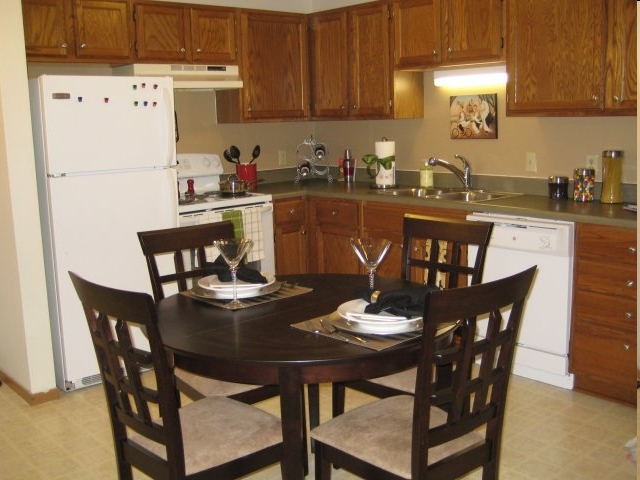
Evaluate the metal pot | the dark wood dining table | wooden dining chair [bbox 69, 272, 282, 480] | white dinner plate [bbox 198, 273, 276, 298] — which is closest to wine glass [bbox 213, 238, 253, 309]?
white dinner plate [bbox 198, 273, 276, 298]

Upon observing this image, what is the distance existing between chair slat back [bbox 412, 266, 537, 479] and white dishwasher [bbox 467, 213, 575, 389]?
1.55 m

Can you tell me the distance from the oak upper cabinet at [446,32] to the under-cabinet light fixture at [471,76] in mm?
139

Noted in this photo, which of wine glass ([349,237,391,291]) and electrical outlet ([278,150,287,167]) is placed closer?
wine glass ([349,237,391,291])

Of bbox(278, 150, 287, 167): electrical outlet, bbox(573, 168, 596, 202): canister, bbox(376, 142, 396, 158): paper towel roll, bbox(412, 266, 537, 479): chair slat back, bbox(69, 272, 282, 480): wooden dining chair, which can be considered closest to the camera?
bbox(412, 266, 537, 479): chair slat back

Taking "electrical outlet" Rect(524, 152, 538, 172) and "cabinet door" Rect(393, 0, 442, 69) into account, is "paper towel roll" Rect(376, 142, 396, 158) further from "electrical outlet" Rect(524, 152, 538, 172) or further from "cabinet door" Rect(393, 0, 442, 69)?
"electrical outlet" Rect(524, 152, 538, 172)

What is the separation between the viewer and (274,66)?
16.4 ft

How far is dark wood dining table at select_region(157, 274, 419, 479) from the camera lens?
79.0 inches

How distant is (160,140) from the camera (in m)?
3.93

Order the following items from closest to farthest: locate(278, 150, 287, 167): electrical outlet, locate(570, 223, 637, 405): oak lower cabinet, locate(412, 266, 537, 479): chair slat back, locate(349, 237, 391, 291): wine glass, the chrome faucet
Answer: locate(412, 266, 537, 479): chair slat back, locate(349, 237, 391, 291): wine glass, locate(570, 223, 637, 405): oak lower cabinet, the chrome faucet, locate(278, 150, 287, 167): electrical outlet

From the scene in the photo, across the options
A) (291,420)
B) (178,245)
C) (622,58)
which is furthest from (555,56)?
(291,420)

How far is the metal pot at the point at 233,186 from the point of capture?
4684 mm

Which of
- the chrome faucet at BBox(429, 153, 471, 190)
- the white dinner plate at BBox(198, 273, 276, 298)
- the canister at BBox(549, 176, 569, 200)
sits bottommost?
the white dinner plate at BBox(198, 273, 276, 298)

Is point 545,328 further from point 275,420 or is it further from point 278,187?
point 278,187

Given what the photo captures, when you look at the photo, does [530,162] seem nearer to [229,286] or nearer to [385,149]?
[385,149]
